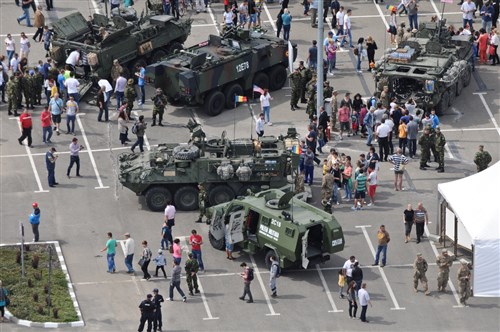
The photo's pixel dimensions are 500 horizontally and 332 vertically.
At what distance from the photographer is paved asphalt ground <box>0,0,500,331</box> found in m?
47.2

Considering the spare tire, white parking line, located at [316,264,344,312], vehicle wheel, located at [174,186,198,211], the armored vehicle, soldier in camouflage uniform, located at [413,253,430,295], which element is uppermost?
the armored vehicle

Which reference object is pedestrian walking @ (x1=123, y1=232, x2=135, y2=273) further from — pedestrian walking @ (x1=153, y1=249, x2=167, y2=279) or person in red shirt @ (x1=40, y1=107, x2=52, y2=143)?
person in red shirt @ (x1=40, y1=107, x2=52, y2=143)

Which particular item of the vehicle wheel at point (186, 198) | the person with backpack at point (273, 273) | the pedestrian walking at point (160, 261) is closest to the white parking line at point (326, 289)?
the person with backpack at point (273, 273)

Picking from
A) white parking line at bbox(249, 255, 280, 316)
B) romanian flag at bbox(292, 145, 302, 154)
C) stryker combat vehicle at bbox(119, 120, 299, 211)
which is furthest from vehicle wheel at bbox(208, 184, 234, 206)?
white parking line at bbox(249, 255, 280, 316)

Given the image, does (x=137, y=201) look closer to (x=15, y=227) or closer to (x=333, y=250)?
(x=15, y=227)

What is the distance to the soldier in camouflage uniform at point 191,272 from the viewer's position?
47938mm

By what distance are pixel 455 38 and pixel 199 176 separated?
576 inches

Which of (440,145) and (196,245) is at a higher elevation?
(440,145)

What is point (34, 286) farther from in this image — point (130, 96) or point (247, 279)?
point (130, 96)

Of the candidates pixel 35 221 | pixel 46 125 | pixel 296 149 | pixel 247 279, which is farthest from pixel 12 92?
pixel 247 279

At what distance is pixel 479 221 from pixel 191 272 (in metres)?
8.35

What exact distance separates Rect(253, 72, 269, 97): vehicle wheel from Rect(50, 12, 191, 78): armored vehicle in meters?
3.80

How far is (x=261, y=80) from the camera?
61844mm

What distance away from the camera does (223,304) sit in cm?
4791
